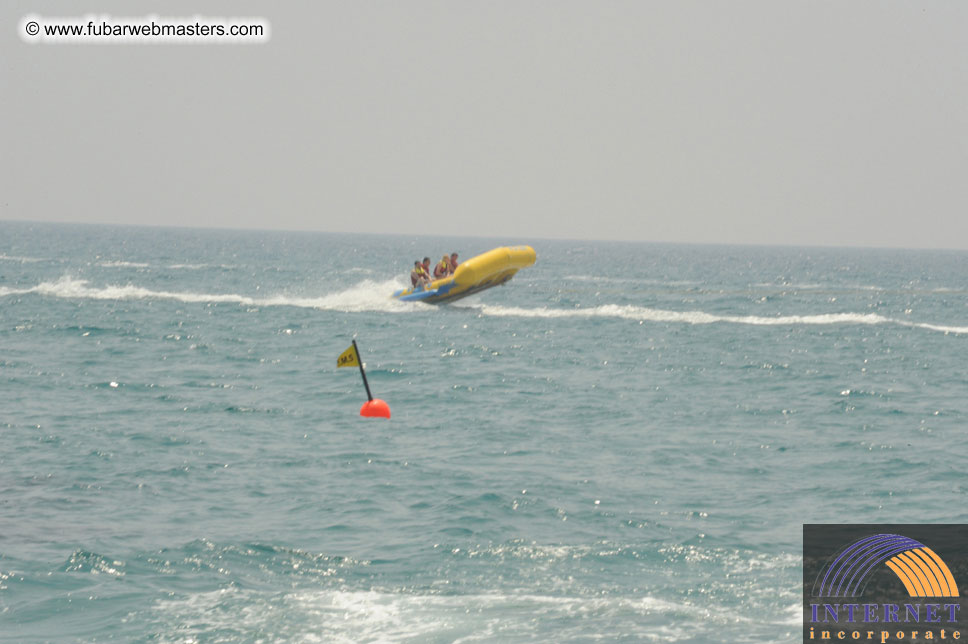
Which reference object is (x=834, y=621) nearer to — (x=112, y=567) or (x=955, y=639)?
(x=955, y=639)

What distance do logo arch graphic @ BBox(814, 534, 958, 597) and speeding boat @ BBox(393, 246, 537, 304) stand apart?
17.2m

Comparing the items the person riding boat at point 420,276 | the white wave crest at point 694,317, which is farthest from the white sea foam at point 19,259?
the person riding boat at point 420,276

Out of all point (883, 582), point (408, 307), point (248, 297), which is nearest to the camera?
point (883, 582)

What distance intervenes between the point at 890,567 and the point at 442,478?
5.64 m

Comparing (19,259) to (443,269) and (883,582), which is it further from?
(883,582)

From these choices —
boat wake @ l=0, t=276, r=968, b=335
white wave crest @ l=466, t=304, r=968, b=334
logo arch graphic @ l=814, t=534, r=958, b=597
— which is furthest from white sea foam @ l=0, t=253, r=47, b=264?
logo arch graphic @ l=814, t=534, r=958, b=597

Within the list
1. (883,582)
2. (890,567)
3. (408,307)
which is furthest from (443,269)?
(883,582)

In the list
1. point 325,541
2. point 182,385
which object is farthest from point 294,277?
point 325,541

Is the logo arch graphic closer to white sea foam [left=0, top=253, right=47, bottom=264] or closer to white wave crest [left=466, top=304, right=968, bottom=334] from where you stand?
white wave crest [left=466, top=304, right=968, bottom=334]

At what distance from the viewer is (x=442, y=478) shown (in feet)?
45.2

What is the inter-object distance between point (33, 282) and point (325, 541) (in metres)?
42.6

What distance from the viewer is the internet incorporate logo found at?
901 cm

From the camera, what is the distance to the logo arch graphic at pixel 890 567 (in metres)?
9.93

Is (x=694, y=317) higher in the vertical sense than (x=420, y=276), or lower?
lower
